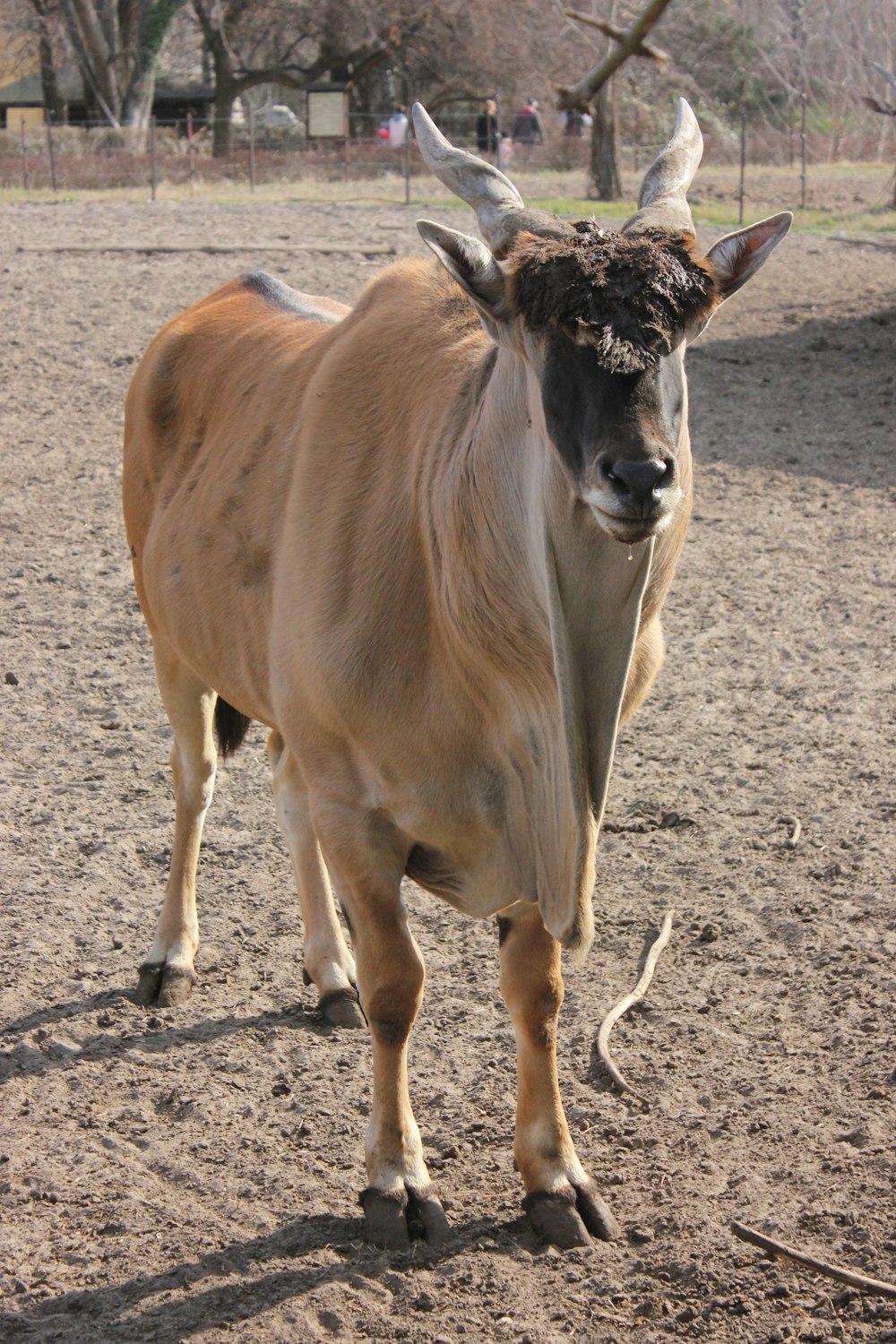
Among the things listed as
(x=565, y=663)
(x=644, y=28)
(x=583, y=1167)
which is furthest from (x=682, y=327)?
(x=644, y=28)

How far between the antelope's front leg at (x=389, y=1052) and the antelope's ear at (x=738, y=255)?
147cm

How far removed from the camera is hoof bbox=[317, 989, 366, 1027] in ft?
14.0

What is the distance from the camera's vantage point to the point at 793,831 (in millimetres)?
5121

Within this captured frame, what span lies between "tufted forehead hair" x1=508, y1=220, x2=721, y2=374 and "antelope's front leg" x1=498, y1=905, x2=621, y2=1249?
5.13ft

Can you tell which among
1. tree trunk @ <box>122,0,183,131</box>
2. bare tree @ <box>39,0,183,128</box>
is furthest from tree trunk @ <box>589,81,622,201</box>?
bare tree @ <box>39,0,183,128</box>

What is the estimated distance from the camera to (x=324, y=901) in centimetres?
446

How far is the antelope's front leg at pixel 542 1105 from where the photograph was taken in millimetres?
3352

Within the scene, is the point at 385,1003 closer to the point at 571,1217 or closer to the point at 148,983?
the point at 571,1217

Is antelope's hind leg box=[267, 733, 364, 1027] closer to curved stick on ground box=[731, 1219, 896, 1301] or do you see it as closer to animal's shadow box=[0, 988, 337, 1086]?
animal's shadow box=[0, 988, 337, 1086]

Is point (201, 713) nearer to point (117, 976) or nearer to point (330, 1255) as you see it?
point (117, 976)

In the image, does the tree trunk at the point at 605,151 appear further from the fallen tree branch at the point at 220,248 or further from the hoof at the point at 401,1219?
the hoof at the point at 401,1219

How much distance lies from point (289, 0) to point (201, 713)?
40.5 m

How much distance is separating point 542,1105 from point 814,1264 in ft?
2.30

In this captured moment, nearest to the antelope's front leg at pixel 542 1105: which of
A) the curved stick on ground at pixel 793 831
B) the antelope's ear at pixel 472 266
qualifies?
the antelope's ear at pixel 472 266
